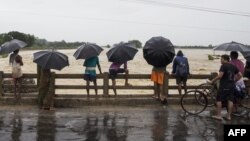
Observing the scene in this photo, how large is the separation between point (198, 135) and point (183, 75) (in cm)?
384

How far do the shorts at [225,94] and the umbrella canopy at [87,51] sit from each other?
3.56 metres

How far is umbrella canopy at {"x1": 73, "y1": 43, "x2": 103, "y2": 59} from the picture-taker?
11.9 m

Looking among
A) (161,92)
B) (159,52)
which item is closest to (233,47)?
(159,52)

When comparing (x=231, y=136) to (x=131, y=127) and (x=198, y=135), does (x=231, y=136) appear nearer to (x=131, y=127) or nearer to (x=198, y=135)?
(x=198, y=135)

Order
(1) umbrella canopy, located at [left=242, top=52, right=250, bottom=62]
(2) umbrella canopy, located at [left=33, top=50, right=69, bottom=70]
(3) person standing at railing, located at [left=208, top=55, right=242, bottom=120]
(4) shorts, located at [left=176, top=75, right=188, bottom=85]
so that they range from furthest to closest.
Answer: (4) shorts, located at [left=176, top=75, right=188, bottom=85], (1) umbrella canopy, located at [left=242, top=52, right=250, bottom=62], (2) umbrella canopy, located at [left=33, top=50, right=69, bottom=70], (3) person standing at railing, located at [left=208, top=55, right=242, bottom=120]

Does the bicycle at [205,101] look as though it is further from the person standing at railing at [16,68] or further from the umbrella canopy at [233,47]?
the person standing at railing at [16,68]

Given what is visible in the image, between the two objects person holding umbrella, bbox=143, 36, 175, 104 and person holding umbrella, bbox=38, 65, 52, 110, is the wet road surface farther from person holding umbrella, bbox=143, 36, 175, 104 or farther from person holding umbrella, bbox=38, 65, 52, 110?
person holding umbrella, bbox=143, 36, 175, 104

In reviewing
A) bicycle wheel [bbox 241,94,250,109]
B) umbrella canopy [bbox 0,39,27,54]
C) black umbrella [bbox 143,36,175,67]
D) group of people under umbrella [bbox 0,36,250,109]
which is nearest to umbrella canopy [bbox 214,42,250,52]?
group of people under umbrella [bbox 0,36,250,109]

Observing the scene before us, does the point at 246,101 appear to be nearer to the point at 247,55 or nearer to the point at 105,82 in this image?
the point at 247,55

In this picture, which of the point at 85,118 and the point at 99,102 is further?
the point at 99,102

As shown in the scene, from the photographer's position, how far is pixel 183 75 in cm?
1252

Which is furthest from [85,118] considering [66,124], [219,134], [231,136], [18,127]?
[231,136]

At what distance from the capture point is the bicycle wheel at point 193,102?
38.1 ft

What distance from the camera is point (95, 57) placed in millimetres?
12055
